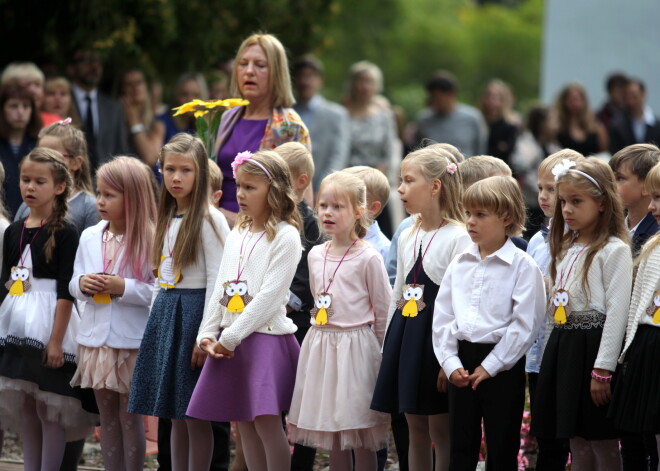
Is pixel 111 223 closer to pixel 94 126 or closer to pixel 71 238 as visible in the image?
pixel 71 238

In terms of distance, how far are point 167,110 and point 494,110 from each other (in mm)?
3829

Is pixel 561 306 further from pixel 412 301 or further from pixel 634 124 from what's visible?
pixel 634 124

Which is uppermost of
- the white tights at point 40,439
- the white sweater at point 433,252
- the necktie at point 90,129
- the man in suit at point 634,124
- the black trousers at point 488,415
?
the man in suit at point 634,124

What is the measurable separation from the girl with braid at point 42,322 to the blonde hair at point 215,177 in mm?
820

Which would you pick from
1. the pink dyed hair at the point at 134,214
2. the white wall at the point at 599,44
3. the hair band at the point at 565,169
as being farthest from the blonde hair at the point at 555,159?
the white wall at the point at 599,44

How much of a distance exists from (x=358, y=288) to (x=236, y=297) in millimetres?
604

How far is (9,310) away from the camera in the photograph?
6.14 meters

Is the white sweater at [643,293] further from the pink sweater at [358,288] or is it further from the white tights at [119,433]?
the white tights at [119,433]

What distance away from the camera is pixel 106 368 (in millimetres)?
5840

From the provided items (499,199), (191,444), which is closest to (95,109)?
(191,444)

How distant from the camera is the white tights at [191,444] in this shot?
18.7 feet

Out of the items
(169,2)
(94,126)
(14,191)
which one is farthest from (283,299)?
(169,2)

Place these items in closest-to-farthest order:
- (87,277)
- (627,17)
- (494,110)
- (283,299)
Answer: (283,299), (87,277), (494,110), (627,17)

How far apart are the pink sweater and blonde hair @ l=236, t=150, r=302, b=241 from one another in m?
0.28
